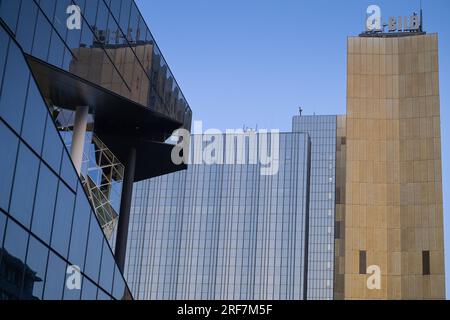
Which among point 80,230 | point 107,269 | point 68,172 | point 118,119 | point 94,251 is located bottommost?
point 107,269

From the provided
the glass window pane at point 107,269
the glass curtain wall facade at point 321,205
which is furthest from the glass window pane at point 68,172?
the glass curtain wall facade at point 321,205

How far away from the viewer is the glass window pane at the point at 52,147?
24547 mm

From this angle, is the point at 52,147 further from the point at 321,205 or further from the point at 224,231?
the point at 321,205

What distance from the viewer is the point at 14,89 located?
21984mm

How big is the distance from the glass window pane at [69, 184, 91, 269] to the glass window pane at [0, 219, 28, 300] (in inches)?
173

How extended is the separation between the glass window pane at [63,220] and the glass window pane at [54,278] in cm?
37

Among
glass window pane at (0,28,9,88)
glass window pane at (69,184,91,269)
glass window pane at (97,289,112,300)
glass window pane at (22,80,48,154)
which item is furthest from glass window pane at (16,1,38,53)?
glass window pane at (97,289,112,300)

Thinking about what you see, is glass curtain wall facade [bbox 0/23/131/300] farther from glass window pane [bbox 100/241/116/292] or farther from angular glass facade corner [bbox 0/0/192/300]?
glass window pane [bbox 100/241/116/292]

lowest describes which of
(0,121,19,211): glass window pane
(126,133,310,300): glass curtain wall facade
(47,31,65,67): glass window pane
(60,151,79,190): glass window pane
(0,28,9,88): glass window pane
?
(0,121,19,211): glass window pane

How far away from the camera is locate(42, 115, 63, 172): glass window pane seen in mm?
24547

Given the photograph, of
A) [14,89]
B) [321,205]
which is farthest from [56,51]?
[321,205]

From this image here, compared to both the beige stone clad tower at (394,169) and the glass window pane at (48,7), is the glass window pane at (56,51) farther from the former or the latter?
the beige stone clad tower at (394,169)

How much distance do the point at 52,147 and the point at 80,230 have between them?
3.97 metres
